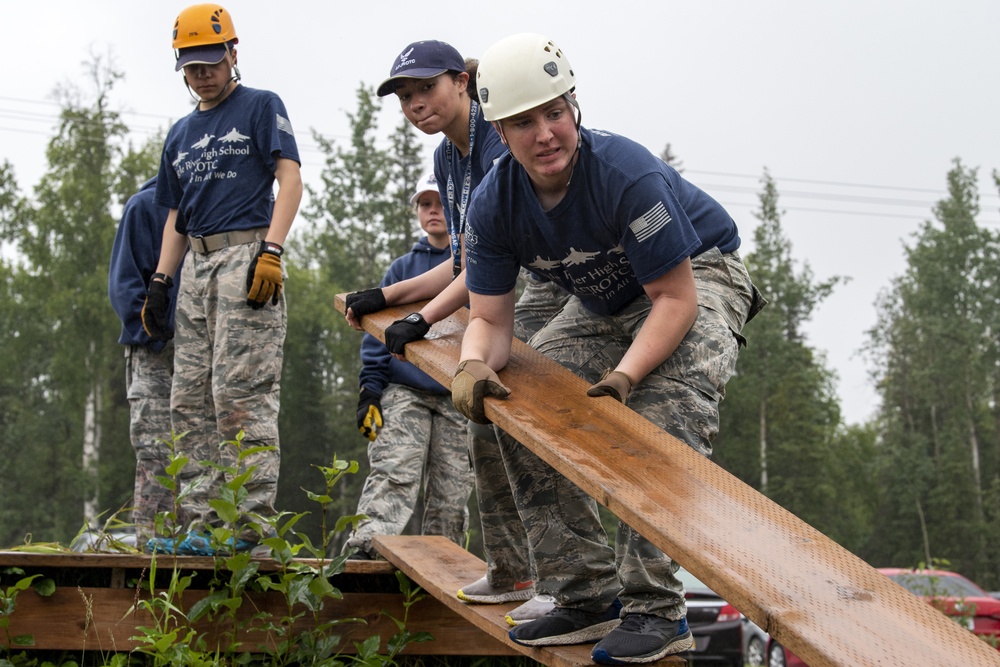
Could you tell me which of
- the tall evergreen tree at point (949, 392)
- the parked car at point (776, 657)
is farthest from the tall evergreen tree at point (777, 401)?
the parked car at point (776, 657)

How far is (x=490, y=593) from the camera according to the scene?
4.12m

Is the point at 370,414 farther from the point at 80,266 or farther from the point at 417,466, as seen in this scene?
the point at 80,266

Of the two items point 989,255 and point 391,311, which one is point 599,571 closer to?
point 391,311

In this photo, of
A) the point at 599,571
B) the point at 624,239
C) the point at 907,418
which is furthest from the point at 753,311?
the point at 907,418

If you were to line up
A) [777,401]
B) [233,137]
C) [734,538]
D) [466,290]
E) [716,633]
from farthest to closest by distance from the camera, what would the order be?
[777,401] < [716,633] < [233,137] < [466,290] < [734,538]

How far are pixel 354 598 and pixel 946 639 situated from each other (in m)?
2.82

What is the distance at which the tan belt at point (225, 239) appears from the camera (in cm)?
492

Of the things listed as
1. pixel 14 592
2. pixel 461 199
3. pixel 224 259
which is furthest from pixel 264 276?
pixel 14 592

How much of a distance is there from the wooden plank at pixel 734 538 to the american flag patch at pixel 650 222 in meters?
0.52

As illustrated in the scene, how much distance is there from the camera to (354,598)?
15.1 ft

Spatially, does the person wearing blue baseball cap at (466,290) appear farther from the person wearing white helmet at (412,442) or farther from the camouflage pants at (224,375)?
the person wearing white helmet at (412,442)

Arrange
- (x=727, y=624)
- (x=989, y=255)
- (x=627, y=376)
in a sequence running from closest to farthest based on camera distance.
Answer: (x=627, y=376) → (x=727, y=624) → (x=989, y=255)

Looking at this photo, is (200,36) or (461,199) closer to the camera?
(461,199)

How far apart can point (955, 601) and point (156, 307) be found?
5.98m
